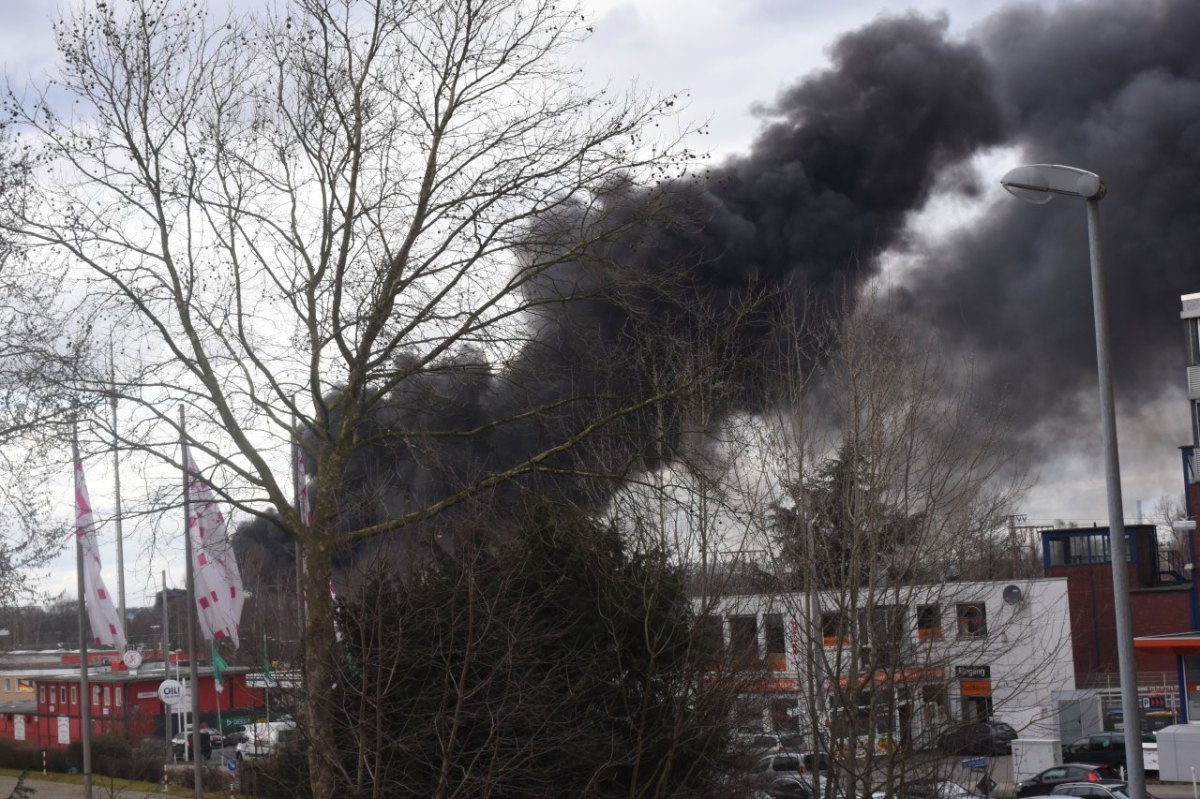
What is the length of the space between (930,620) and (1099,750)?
19.4 metres

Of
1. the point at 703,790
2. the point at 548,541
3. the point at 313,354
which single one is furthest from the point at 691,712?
the point at 313,354

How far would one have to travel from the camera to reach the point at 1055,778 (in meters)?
25.8

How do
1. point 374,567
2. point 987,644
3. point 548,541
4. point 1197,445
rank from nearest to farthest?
1. point 374,567
2. point 548,541
3. point 987,644
4. point 1197,445

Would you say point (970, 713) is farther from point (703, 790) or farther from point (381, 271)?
point (381, 271)

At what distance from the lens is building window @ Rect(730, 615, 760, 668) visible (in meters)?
12.3

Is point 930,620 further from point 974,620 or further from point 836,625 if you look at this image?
point 836,625

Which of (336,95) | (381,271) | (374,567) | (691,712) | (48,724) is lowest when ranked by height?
(48,724)

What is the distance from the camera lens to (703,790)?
1089 centimetres

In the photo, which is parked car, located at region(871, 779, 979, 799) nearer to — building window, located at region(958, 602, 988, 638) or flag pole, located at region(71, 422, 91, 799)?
building window, located at region(958, 602, 988, 638)

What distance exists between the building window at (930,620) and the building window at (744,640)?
6.33ft

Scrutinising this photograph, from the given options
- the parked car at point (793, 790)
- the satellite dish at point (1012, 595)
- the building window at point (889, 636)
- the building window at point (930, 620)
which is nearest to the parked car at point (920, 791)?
the parked car at point (793, 790)

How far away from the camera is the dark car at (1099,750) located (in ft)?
101

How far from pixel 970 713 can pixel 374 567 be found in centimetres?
775

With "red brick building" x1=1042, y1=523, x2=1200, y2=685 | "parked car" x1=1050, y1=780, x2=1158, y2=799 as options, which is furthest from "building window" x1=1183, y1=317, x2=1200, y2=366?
"parked car" x1=1050, y1=780, x2=1158, y2=799
